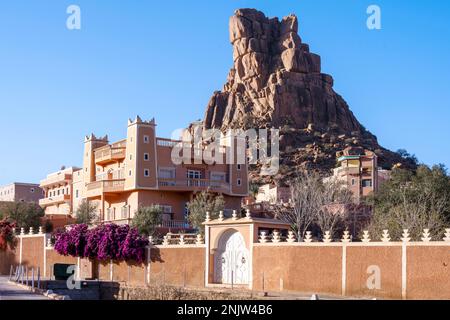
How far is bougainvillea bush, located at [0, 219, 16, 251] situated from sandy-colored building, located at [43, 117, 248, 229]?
6.28m

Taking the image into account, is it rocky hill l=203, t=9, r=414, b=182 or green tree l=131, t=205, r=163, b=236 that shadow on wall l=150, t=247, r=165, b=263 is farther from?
rocky hill l=203, t=9, r=414, b=182

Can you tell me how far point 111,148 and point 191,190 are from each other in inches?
282

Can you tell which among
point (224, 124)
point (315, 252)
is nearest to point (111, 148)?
point (315, 252)

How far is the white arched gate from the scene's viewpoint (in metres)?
36.5

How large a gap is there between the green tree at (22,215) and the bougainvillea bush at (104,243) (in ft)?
38.9

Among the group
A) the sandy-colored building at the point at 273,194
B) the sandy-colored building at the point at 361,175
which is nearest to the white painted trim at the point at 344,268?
the sandy-colored building at the point at 273,194

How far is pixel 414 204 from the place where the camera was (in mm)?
45375

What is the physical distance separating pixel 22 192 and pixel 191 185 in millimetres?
36149

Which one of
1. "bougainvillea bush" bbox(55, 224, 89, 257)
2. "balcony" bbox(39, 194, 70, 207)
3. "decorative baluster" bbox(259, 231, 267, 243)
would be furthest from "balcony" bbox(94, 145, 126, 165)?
"decorative baluster" bbox(259, 231, 267, 243)

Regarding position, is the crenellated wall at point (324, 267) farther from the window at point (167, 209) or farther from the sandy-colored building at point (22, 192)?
the sandy-colored building at point (22, 192)

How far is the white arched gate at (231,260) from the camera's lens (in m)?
36.5
